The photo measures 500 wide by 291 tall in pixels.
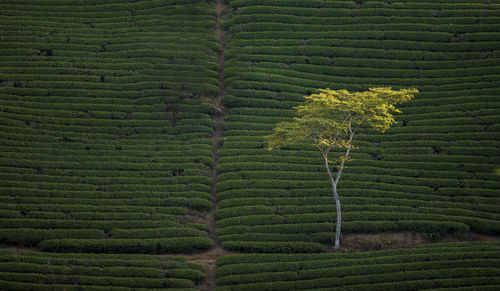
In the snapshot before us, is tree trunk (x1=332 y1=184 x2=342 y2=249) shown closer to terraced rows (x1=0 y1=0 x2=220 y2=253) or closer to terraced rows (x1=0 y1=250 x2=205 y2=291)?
terraced rows (x1=0 y1=0 x2=220 y2=253)

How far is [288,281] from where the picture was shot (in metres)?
23.5

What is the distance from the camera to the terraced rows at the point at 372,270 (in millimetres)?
22844

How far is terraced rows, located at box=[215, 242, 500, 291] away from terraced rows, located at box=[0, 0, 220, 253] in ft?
11.5

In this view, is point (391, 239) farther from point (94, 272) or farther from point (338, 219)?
point (94, 272)

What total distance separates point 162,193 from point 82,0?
27.6 meters

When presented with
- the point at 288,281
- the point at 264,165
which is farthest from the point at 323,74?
the point at 288,281

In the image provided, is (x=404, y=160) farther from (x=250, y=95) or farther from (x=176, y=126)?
(x=176, y=126)

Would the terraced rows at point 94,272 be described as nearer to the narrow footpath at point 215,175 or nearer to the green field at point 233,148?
the green field at point 233,148

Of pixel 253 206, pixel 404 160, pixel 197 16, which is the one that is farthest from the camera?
pixel 197 16

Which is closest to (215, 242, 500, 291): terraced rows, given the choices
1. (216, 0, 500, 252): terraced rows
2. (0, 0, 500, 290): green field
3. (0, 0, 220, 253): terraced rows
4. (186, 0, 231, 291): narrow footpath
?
(0, 0, 500, 290): green field

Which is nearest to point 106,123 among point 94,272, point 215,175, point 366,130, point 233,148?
point 215,175

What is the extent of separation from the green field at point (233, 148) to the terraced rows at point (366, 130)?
5.1 inches

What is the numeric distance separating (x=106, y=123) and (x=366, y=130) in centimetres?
1978

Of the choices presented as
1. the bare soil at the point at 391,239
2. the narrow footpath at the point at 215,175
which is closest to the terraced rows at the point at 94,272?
the narrow footpath at the point at 215,175
